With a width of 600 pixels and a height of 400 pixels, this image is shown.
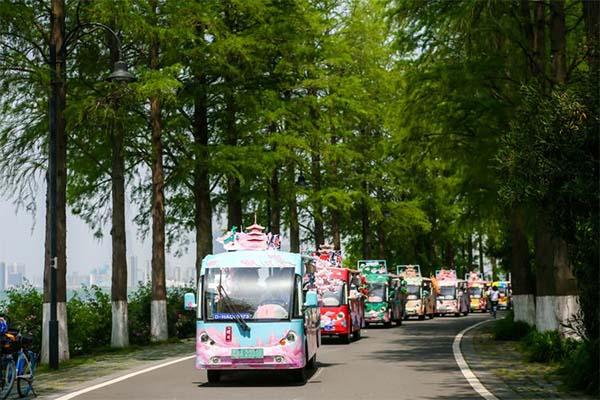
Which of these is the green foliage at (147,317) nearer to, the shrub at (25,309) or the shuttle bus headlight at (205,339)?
the shrub at (25,309)

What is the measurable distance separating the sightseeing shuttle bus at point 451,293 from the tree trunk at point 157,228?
38.2 m

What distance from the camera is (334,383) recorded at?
17.6 metres

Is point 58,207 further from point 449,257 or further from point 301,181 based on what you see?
point 449,257

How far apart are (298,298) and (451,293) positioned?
51.9 meters

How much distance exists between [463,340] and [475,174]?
673 centimetres

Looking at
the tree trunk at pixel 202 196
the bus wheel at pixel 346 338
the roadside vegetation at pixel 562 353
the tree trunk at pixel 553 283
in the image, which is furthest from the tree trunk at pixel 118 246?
the tree trunk at pixel 553 283

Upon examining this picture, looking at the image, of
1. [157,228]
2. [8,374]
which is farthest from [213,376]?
[157,228]

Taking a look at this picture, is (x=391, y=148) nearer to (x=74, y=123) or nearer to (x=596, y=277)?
(x=74, y=123)

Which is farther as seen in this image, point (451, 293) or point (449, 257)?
point (449, 257)

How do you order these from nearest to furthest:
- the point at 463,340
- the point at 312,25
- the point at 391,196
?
1. the point at 463,340
2. the point at 312,25
3. the point at 391,196

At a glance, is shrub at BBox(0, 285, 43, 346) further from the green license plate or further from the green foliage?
the green license plate

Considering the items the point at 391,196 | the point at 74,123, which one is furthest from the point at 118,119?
the point at 391,196

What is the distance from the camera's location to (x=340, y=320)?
107 feet

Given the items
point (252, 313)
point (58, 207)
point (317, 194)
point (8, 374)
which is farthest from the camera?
point (317, 194)
